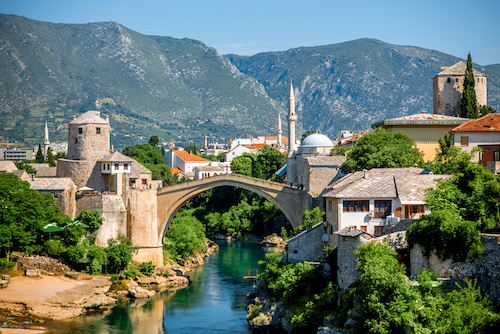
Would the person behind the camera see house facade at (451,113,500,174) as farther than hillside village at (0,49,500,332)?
Yes

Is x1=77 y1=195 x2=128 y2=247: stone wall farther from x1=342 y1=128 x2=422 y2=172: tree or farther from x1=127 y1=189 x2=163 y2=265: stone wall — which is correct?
x1=342 y1=128 x2=422 y2=172: tree

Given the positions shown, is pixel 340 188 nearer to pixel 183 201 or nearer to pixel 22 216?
pixel 183 201

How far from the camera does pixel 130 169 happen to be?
50500 mm

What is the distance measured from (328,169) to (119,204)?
15054 mm

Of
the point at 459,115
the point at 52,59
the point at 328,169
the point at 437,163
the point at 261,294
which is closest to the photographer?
the point at 261,294

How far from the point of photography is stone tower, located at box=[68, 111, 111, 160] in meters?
50.2

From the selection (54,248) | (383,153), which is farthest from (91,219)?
(383,153)

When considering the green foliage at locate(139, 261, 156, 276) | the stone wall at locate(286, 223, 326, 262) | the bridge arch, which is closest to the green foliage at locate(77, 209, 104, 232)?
the green foliage at locate(139, 261, 156, 276)

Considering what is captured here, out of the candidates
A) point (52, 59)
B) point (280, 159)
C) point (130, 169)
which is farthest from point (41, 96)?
point (130, 169)

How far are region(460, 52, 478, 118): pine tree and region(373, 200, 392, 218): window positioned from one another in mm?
23425

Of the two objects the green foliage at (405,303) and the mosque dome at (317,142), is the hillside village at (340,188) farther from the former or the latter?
the green foliage at (405,303)

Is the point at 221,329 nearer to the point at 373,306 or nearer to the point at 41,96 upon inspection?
the point at 373,306

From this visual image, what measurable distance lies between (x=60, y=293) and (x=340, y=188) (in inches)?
691

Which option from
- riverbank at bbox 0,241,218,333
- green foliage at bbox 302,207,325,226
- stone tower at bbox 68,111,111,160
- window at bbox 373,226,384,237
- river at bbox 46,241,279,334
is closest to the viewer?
window at bbox 373,226,384,237
